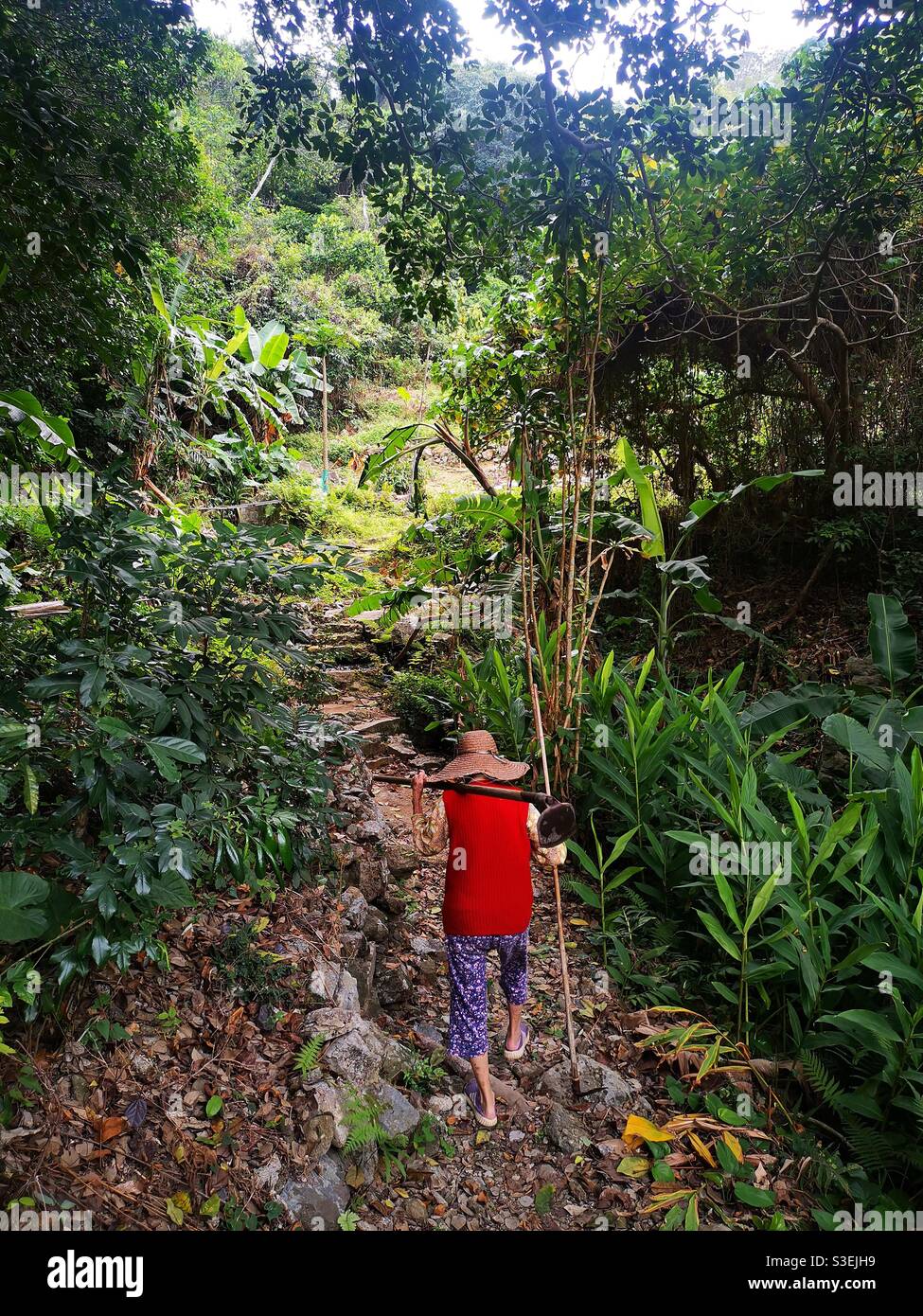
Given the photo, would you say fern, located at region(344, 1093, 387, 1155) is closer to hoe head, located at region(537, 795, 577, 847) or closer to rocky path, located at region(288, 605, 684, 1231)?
rocky path, located at region(288, 605, 684, 1231)

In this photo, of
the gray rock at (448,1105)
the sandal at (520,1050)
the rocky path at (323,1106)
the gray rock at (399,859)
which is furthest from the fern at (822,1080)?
the gray rock at (399,859)

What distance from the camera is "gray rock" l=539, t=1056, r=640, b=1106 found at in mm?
2666

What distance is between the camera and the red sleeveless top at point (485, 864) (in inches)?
96.7

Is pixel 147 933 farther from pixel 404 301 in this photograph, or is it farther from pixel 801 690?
pixel 801 690

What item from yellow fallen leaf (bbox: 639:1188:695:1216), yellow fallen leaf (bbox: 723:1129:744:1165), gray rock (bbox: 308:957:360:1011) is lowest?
yellow fallen leaf (bbox: 639:1188:695:1216)

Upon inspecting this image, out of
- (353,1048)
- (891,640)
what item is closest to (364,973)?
(353,1048)

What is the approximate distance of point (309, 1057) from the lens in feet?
7.48

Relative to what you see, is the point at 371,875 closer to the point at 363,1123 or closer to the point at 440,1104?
the point at 440,1104

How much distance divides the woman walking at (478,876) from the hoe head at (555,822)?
0.24 feet

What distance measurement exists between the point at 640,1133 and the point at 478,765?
1.39m

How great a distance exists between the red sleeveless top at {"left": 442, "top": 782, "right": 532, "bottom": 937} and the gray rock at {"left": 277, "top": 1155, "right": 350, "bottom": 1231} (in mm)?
776

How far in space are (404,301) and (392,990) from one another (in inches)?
125

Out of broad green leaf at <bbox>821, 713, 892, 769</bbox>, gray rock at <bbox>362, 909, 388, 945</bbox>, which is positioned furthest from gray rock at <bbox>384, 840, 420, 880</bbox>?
broad green leaf at <bbox>821, 713, 892, 769</bbox>

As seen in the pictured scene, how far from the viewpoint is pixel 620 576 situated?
24.2 ft
